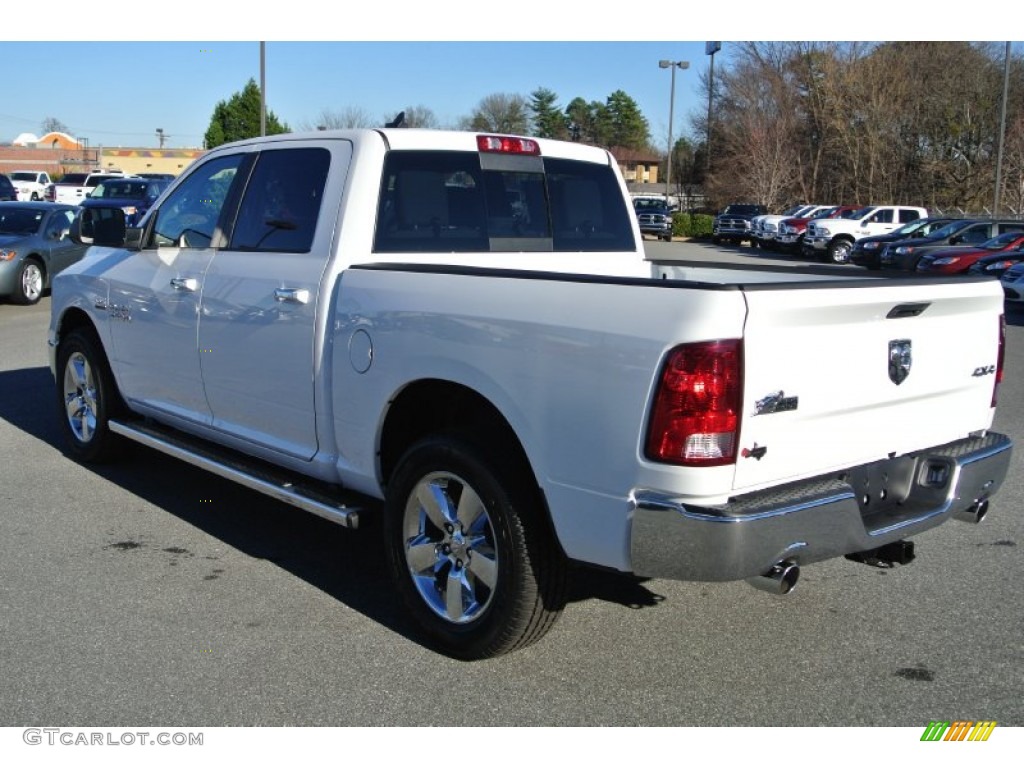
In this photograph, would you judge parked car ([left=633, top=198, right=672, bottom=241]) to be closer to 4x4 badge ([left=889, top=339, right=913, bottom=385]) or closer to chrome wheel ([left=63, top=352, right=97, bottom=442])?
chrome wheel ([left=63, top=352, right=97, bottom=442])

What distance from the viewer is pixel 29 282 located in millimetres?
15977

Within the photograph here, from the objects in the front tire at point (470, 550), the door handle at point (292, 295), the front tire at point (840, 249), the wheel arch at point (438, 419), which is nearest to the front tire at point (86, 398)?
the door handle at point (292, 295)

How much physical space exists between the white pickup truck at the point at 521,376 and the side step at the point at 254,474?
0.07ft

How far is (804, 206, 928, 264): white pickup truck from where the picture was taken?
3316cm

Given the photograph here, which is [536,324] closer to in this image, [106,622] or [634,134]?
[106,622]

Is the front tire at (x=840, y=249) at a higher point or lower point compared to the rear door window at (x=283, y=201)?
lower

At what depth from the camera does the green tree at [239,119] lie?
1973 inches

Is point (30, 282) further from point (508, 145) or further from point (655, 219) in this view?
point (655, 219)

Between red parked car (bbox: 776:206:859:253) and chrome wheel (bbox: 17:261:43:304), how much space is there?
26.5 m

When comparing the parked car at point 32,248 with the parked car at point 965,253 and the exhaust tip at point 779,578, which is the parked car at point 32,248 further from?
the parked car at point 965,253

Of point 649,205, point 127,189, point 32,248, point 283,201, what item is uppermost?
point 649,205

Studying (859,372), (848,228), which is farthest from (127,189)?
(859,372)

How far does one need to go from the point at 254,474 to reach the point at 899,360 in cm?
301

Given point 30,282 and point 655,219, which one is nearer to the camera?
point 30,282
